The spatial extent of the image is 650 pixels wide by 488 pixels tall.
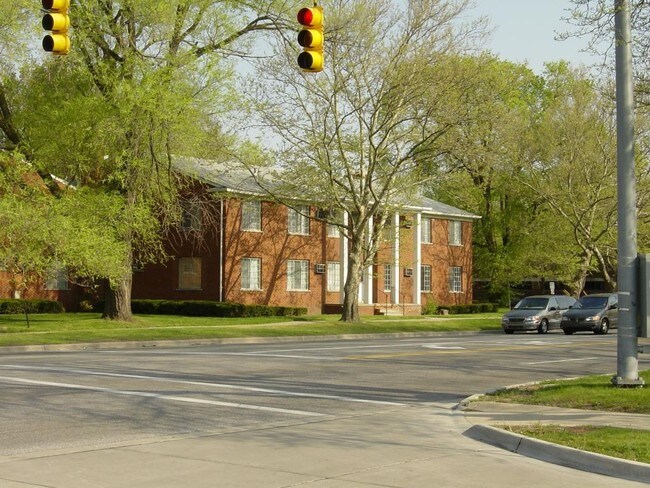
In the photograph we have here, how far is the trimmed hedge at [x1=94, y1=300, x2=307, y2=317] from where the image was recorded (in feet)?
159

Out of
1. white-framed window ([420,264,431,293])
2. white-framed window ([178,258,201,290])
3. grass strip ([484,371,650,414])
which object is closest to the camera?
grass strip ([484,371,650,414])

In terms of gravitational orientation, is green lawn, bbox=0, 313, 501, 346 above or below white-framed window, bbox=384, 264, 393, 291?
below

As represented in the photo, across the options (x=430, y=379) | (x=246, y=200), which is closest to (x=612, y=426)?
(x=430, y=379)

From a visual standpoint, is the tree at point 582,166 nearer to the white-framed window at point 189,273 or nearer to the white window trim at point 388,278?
the white window trim at point 388,278

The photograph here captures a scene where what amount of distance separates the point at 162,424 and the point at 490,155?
106 feet

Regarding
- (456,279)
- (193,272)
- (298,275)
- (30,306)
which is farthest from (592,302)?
(30,306)

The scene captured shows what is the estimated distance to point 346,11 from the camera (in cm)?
4041

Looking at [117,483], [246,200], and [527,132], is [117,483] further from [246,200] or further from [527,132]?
[527,132]

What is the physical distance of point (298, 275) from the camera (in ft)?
182

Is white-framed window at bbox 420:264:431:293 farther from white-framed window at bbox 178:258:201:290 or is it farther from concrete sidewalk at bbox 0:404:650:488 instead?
concrete sidewalk at bbox 0:404:650:488

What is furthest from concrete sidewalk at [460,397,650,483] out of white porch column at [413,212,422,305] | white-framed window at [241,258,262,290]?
white porch column at [413,212,422,305]

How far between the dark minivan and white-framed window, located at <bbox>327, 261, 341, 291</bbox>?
17.8m

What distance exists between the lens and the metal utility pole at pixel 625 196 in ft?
49.7

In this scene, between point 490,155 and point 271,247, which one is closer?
point 490,155
